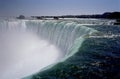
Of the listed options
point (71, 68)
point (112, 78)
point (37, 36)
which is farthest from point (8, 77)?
point (37, 36)

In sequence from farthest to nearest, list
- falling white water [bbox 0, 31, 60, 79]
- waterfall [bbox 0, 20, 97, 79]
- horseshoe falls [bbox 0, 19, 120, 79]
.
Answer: falling white water [bbox 0, 31, 60, 79], waterfall [bbox 0, 20, 97, 79], horseshoe falls [bbox 0, 19, 120, 79]

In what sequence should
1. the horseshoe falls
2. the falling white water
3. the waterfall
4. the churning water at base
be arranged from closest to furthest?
the horseshoe falls, the waterfall, the falling white water, the churning water at base

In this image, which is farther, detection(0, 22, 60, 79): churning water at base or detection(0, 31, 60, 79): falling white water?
detection(0, 22, 60, 79): churning water at base

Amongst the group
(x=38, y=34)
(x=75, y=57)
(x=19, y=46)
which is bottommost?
(x=19, y=46)

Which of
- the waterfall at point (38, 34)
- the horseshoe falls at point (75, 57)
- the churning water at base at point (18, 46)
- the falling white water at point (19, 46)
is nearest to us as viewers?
the horseshoe falls at point (75, 57)

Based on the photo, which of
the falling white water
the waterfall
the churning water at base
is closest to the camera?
the waterfall

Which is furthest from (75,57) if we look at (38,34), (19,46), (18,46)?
(38,34)

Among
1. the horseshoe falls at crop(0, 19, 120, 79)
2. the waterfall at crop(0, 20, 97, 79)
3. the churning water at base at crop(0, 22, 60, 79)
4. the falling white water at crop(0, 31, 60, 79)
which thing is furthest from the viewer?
the churning water at base at crop(0, 22, 60, 79)

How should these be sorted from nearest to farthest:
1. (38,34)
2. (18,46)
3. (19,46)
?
(19,46) < (18,46) < (38,34)

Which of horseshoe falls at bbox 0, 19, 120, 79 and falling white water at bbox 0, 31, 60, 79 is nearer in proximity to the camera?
horseshoe falls at bbox 0, 19, 120, 79

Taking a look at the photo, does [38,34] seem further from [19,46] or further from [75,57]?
[75,57]

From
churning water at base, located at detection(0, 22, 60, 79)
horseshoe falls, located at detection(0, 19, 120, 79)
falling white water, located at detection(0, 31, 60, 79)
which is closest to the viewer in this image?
horseshoe falls, located at detection(0, 19, 120, 79)
